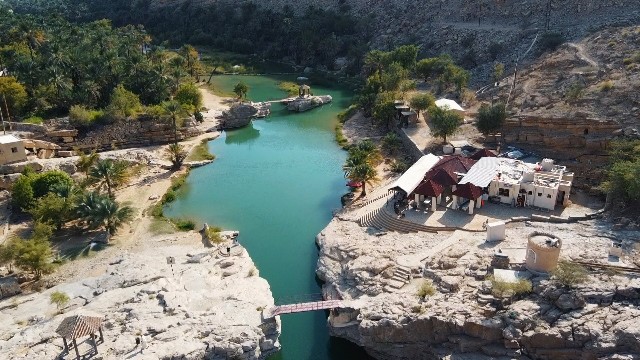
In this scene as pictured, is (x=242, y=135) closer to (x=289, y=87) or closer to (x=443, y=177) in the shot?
(x=289, y=87)

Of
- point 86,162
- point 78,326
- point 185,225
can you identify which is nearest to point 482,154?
point 185,225

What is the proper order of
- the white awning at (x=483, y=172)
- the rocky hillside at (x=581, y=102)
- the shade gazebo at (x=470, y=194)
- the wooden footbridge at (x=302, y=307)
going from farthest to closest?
the rocky hillside at (x=581, y=102)
the white awning at (x=483, y=172)
the shade gazebo at (x=470, y=194)
the wooden footbridge at (x=302, y=307)

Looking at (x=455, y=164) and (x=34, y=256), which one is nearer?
(x=34, y=256)

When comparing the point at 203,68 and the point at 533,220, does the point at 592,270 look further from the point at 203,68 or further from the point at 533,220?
the point at 203,68

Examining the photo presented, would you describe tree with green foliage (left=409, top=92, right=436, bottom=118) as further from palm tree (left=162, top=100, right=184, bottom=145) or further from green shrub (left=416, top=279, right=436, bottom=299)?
green shrub (left=416, top=279, right=436, bottom=299)

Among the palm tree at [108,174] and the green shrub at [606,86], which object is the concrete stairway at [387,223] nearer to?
the palm tree at [108,174]

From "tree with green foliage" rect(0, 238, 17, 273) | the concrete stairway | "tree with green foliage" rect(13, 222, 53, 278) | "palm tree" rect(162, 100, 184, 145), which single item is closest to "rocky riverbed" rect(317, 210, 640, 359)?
the concrete stairway

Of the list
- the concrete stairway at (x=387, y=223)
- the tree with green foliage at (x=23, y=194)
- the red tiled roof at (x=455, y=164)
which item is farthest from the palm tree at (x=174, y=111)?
the red tiled roof at (x=455, y=164)
